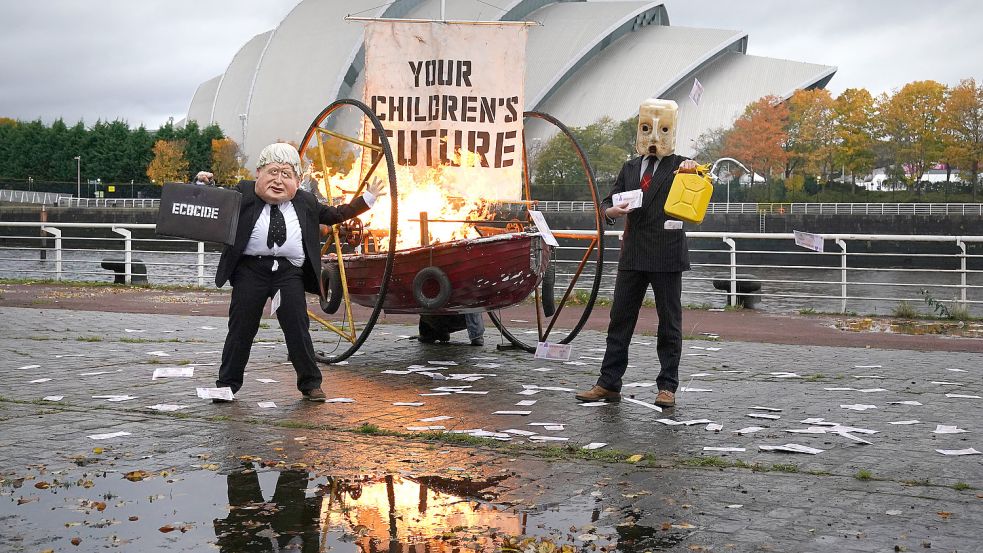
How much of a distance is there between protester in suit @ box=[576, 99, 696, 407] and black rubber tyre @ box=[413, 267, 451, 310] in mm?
2085

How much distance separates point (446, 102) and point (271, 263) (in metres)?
4.36

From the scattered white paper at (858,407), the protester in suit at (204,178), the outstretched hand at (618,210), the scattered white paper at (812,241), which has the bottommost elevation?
the scattered white paper at (858,407)

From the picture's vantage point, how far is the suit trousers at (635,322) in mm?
7629

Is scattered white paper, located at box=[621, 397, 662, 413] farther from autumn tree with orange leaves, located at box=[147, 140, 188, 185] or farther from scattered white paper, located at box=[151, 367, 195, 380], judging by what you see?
autumn tree with orange leaves, located at box=[147, 140, 188, 185]

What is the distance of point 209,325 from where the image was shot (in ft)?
45.1

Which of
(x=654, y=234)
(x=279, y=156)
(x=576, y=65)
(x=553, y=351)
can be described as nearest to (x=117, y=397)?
(x=279, y=156)

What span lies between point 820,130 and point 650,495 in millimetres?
70654

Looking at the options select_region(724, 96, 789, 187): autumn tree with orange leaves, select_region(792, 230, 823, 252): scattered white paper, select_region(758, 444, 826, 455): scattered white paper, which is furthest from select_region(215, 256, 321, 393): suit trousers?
select_region(724, 96, 789, 187): autumn tree with orange leaves

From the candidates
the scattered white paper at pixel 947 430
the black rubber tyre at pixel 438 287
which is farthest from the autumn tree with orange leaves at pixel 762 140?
the scattered white paper at pixel 947 430

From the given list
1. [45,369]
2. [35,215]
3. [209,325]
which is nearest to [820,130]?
[35,215]

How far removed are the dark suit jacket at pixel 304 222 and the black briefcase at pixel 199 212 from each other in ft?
0.51

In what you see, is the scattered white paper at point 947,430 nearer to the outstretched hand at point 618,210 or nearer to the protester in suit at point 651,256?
the protester in suit at point 651,256

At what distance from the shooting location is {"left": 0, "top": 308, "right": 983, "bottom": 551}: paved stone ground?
179 inches

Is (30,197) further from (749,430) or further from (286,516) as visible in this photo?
(286,516)
